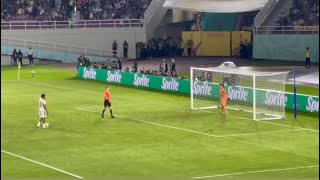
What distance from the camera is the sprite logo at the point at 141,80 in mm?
49688

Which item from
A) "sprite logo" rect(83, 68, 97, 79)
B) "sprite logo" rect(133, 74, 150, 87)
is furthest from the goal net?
"sprite logo" rect(83, 68, 97, 79)

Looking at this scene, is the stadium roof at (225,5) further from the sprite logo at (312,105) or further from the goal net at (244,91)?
the sprite logo at (312,105)

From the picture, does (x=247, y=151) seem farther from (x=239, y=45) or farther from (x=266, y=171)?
(x=239, y=45)

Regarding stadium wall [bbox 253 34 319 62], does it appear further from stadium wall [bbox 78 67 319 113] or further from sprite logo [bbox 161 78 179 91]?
sprite logo [bbox 161 78 179 91]

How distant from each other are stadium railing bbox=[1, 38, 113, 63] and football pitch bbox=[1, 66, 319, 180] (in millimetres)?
26446

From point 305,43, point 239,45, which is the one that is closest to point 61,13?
point 239,45

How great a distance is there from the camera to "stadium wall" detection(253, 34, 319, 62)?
211 feet

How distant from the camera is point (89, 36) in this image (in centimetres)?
7431

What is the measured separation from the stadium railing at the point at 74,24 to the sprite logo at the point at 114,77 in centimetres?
2074

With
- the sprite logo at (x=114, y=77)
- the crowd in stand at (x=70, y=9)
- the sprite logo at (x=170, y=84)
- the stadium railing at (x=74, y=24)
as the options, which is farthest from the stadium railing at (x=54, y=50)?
the sprite logo at (x=170, y=84)

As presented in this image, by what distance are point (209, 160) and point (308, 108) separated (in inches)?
497

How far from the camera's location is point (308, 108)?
35750 mm

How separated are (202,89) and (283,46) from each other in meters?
27.3

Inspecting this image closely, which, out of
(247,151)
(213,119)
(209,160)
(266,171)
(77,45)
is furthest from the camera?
(77,45)
